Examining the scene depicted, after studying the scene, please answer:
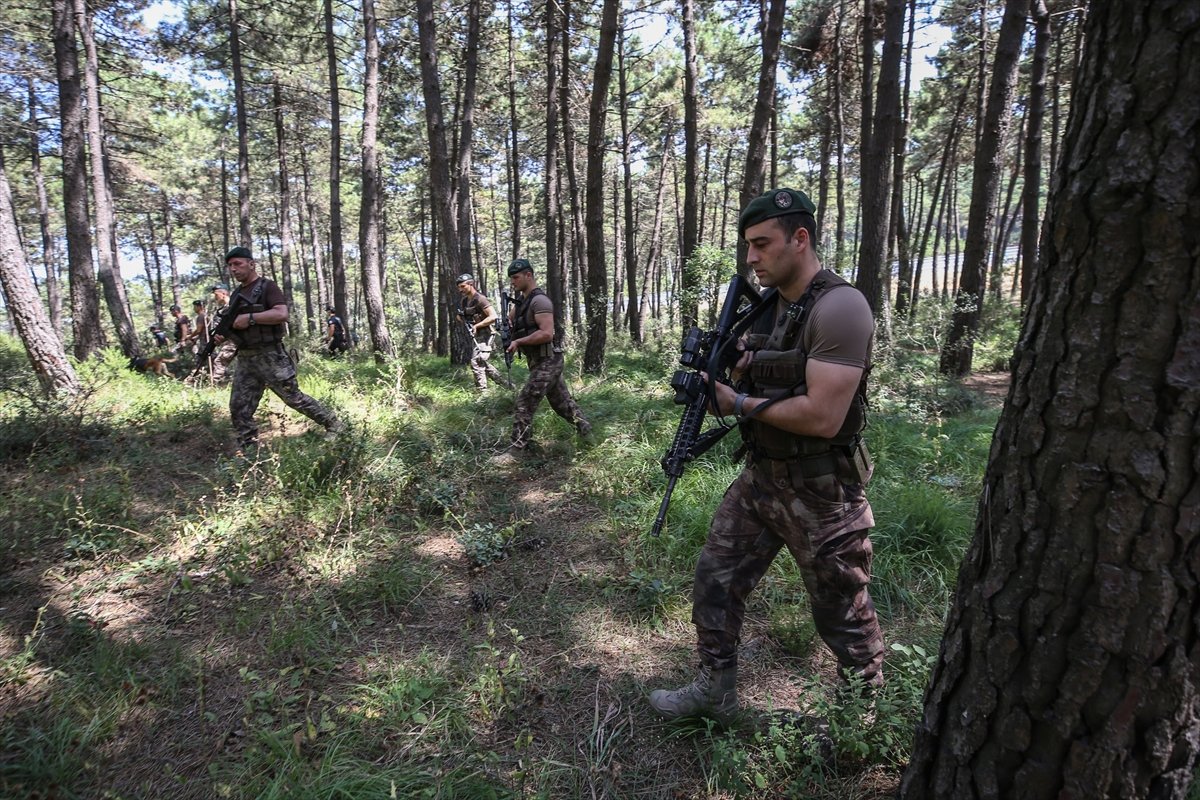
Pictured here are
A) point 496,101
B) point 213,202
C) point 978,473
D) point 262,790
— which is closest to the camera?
point 262,790

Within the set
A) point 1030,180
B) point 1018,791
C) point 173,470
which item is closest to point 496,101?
point 1030,180

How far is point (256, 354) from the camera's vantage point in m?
5.71

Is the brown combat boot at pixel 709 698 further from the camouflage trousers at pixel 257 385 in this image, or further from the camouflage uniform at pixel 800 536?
the camouflage trousers at pixel 257 385

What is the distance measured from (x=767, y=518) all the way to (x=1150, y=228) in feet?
5.06

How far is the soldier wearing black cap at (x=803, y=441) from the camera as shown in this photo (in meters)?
2.05

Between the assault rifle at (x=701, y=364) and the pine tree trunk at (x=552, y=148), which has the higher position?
the pine tree trunk at (x=552, y=148)

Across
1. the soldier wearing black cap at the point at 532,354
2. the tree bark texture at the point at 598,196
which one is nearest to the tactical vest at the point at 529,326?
the soldier wearing black cap at the point at 532,354

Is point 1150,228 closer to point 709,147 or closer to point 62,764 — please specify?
point 62,764

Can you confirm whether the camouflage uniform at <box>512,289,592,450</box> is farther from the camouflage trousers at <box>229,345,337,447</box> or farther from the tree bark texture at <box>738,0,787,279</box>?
the tree bark texture at <box>738,0,787,279</box>

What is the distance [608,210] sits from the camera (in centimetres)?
3553

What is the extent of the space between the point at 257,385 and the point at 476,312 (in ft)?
12.5

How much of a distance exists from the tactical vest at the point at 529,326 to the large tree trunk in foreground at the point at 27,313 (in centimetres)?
495

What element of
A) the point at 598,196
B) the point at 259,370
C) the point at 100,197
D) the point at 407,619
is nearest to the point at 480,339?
the point at 598,196

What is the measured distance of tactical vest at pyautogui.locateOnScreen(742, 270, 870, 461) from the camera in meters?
A: 2.17
